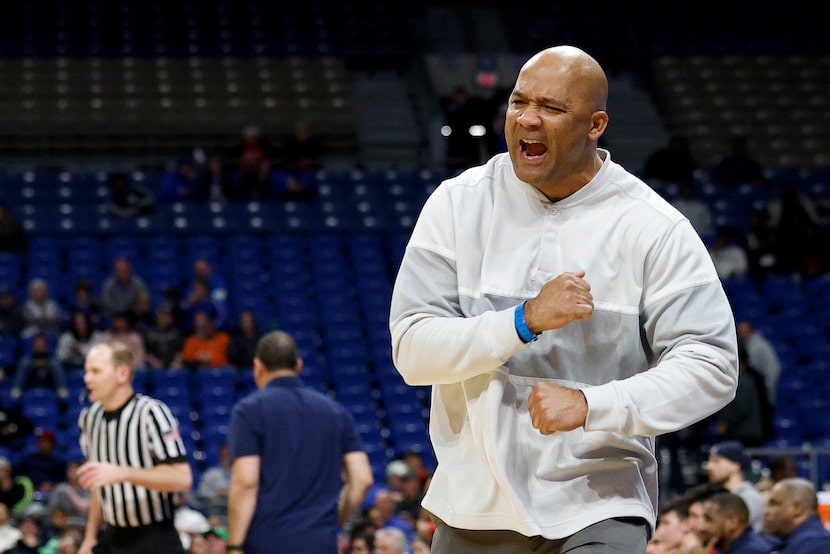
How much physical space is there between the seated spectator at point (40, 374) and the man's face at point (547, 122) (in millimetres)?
10709

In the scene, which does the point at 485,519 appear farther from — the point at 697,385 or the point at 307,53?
the point at 307,53

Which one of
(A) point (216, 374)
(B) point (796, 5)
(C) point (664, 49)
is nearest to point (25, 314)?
(A) point (216, 374)

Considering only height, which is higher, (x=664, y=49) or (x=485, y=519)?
(x=664, y=49)

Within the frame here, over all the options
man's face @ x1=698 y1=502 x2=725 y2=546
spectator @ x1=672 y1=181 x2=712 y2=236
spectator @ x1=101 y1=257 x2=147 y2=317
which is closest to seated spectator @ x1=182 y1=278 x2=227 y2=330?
spectator @ x1=101 y1=257 x2=147 y2=317

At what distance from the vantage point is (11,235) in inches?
587

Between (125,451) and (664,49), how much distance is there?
1655cm

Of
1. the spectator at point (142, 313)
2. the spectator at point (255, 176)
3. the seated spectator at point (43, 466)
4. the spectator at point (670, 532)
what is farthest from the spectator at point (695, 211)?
the spectator at point (670, 532)

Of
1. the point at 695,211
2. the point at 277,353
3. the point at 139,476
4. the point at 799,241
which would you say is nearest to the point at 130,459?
the point at 139,476

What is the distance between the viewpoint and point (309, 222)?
16.1m

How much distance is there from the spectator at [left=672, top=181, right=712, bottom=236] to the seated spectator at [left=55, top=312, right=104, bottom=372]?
7.15 meters

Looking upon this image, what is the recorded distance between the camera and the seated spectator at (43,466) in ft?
37.9

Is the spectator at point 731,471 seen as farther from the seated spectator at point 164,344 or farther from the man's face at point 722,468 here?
the seated spectator at point 164,344

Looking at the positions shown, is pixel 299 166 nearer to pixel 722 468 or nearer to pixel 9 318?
pixel 9 318

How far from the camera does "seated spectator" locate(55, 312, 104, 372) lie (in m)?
13.2
